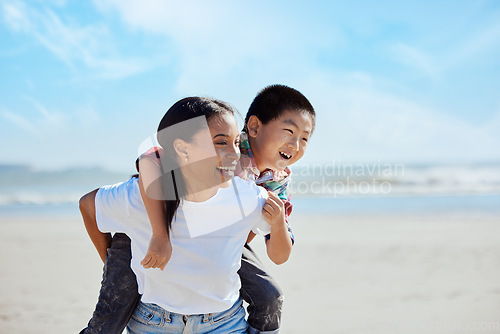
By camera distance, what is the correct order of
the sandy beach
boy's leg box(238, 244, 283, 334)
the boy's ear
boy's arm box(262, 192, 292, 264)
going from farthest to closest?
the sandy beach, the boy's ear, boy's leg box(238, 244, 283, 334), boy's arm box(262, 192, 292, 264)

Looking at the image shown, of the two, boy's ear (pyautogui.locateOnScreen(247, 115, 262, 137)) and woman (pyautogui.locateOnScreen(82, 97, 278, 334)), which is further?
boy's ear (pyautogui.locateOnScreen(247, 115, 262, 137))

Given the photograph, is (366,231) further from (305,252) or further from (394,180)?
(394,180)

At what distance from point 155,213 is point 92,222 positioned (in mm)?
452

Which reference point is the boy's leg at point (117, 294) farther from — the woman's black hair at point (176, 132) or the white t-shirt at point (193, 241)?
the woman's black hair at point (176, 132)

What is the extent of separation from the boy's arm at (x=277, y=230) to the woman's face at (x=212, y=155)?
20 centimetres

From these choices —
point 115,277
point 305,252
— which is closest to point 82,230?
point 305,252

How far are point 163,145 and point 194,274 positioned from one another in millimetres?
500

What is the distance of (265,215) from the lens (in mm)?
1997

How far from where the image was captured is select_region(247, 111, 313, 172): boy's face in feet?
8.34

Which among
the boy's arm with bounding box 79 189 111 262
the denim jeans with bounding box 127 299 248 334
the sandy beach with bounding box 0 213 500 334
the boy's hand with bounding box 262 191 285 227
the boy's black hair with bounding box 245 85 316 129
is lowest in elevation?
the denim jeans with bounding box 127 299 248 334

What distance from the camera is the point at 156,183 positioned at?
1904 mm

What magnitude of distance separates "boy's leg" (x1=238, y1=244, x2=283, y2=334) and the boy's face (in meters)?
0.50

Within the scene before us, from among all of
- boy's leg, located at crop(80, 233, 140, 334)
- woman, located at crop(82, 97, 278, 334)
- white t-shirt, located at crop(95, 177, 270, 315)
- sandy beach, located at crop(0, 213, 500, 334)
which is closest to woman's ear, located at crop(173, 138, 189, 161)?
woman, located at crop(82, 97, 278, 334)

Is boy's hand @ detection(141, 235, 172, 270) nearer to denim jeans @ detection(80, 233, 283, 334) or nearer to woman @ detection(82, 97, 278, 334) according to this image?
woman @ detection(82, 97, 278, 334)
